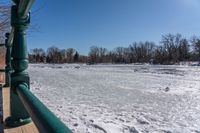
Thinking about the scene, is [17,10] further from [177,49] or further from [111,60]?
[111,60]

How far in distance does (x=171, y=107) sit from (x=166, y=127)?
2.25 m

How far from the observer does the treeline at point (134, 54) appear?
8662 cm

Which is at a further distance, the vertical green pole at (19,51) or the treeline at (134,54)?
the treeline at (134,54)

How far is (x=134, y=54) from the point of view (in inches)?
4001

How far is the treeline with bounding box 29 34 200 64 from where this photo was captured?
86625 millimetres

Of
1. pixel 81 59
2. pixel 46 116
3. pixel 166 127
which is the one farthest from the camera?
pixel 81 59

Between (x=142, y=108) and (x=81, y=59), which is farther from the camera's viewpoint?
(x=81, y=59)

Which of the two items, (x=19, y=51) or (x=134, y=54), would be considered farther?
(x=134, y=54)

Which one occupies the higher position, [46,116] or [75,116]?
[46,116]

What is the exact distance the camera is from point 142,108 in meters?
6.51

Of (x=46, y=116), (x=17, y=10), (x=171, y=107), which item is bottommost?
(x=171, y=107)

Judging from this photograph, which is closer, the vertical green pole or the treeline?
the vertical green pole

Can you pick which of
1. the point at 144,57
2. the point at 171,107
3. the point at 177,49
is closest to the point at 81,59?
the point at 144,57

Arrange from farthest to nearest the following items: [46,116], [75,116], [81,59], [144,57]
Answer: [81,59]
[144,57]
[75,116]
[46,116]
